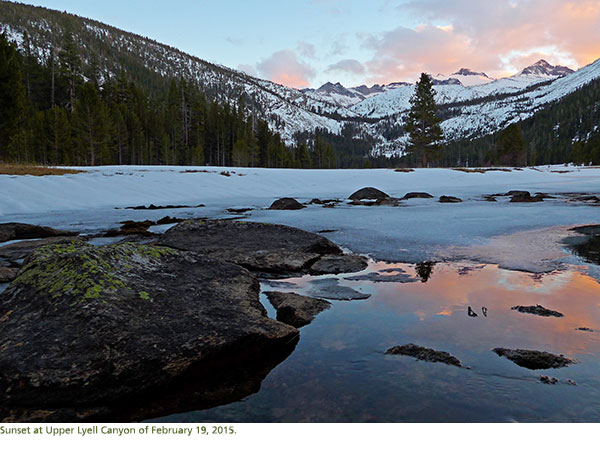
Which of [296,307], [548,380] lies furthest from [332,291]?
[548,380]

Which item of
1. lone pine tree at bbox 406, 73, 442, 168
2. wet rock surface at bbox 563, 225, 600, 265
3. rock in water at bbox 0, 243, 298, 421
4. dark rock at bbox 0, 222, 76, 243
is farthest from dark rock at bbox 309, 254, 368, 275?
lone pine tree at bbox 406, 73, 442, 168

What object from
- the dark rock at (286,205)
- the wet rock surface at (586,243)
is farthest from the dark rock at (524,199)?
the dark rock at (286,205)

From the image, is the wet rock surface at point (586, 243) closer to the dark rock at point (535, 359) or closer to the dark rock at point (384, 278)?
the dark rock at point (384, 278)

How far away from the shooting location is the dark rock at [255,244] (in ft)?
18.9

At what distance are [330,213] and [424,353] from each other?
10.6 meters

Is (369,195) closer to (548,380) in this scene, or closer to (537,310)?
(537,310)

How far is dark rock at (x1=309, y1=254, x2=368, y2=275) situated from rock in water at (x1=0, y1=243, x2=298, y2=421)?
1971 mm

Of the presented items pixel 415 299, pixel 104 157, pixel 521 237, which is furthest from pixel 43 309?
pixel 104 157

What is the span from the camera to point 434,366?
260 centimetres

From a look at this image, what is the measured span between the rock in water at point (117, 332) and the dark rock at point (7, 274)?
1.36 m

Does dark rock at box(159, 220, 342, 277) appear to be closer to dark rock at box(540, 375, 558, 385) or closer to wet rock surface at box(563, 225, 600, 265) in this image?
dark rock at box(540, 375, 558, 385)

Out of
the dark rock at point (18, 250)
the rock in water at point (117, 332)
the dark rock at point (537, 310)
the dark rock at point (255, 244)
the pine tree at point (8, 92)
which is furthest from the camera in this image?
the pine tree at point (8, 92)
